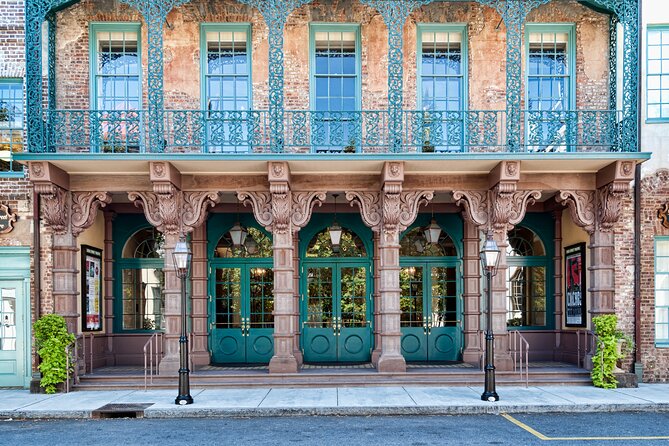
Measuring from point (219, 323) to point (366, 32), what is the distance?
768 centimetres

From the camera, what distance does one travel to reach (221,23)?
44.0ft

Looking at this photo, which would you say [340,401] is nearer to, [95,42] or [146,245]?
[146,245]

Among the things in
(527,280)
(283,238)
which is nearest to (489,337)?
(283,238)

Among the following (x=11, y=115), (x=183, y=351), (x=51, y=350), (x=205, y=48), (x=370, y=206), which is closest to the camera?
(x=183, y=351)

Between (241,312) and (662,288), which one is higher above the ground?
(662,288)

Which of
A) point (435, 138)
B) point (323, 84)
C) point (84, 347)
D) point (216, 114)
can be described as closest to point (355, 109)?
point (323, 84)

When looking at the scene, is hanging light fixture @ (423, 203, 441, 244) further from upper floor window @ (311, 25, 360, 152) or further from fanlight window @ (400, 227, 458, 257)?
upper floor window @ (311, 25, 360, 152)

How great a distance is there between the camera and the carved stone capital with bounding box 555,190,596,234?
12.9 meters

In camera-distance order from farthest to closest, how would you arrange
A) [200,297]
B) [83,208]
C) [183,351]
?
[200,297]
[83,208]
[183,351]

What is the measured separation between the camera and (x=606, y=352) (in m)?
12.1

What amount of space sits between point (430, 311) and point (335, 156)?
5.15 metres

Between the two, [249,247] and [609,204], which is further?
[249,247]

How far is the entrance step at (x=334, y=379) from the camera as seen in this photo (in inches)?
488

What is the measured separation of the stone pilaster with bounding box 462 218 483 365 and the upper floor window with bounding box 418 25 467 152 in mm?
2612
